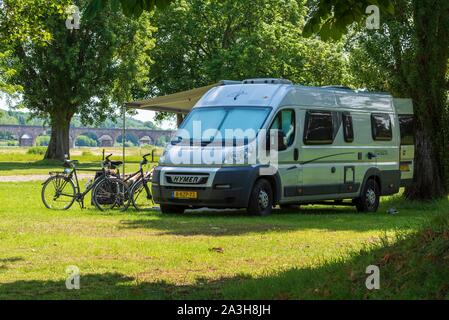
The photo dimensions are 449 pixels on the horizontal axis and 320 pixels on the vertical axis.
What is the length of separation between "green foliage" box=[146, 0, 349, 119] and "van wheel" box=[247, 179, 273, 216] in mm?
32785

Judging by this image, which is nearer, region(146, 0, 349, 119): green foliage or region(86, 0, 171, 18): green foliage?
region(86, 0, 171, 18): green foliage

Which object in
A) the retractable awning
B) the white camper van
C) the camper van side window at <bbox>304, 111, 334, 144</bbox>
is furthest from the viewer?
the retractable awning

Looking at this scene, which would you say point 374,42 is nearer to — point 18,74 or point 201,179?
point 201,179

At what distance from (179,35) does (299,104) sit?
119 feet

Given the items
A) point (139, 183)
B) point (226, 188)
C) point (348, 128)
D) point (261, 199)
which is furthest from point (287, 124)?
point (139, 183)

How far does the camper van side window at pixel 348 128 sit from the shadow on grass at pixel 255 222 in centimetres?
186

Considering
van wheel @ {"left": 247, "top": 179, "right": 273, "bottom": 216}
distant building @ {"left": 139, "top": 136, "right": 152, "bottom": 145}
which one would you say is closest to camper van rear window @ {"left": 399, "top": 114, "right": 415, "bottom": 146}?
van wheel @ {"left": 247, "top": 179, "right": 273, "bottom": 216}

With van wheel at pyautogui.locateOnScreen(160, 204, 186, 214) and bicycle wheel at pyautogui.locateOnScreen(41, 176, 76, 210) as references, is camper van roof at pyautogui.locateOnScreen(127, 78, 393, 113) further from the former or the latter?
bicycle wheel at pyautogui.locateOnScreen(41, 176, 76, 210)

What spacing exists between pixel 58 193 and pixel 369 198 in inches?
281

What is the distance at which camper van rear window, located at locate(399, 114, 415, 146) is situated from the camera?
20653mm

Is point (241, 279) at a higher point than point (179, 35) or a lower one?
lower
